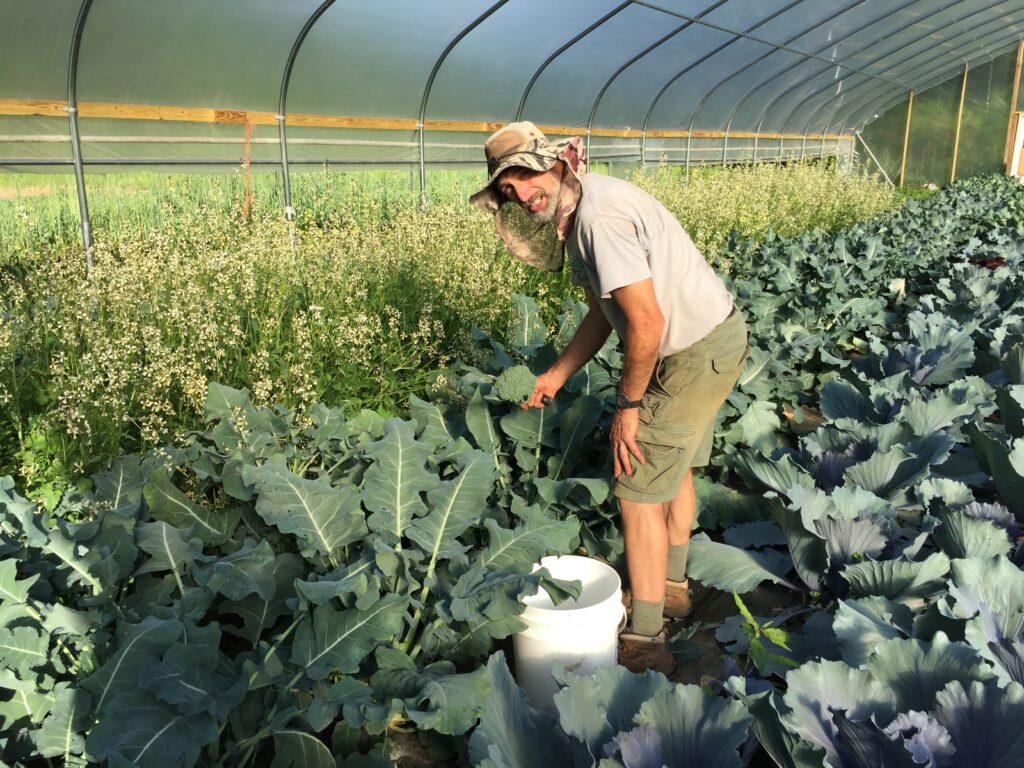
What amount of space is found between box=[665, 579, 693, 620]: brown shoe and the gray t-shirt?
984mm

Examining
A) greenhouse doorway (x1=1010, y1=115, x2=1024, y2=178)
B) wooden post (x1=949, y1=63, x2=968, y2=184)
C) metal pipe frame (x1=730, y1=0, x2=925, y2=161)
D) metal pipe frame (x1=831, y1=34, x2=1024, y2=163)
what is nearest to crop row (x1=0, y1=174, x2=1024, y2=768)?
metal pipe frame (x1=730, y1=0, x2=925, y2=161)

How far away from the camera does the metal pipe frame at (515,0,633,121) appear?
1010 cm

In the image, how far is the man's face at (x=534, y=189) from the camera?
8.18 feet

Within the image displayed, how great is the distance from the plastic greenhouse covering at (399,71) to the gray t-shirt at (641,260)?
4.78 meters

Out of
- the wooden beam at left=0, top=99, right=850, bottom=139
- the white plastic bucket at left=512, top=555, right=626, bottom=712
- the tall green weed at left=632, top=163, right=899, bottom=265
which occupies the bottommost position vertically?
the white plastic bucket at left=512, top=555, right=626, bottom=712

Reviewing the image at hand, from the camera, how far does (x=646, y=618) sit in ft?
9.29

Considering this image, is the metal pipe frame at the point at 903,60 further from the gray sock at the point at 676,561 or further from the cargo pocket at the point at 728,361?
the gray sock at the point at 676,561

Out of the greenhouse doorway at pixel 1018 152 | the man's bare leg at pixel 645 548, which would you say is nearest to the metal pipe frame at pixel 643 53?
the man's bare leg at pixel 645 548

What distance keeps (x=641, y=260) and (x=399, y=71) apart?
7198 millimetres

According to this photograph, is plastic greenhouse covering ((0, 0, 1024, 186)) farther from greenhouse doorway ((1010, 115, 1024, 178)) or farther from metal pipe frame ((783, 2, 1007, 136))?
greenhouse doorway ((1010, 115, 1024, 178))

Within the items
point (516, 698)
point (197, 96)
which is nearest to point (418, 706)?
point (516, 698)

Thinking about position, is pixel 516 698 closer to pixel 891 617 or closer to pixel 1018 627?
pixel 891 617

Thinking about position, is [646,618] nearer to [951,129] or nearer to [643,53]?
[643,53]

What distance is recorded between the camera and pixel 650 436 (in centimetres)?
282
